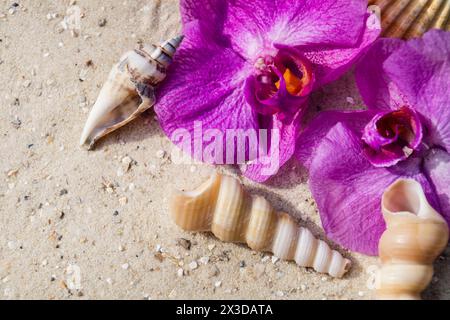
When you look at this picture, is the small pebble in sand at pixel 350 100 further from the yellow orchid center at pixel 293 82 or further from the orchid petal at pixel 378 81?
the yellow orchid center at pixel 293 82

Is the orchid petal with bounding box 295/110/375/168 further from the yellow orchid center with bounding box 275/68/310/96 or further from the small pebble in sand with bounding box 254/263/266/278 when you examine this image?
the small pebble in sand with bounding box 254/263/266/278

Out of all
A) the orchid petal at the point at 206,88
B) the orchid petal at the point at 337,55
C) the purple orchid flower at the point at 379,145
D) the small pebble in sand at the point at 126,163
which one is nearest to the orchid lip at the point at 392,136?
the purple orchid flower at the point at 379,145

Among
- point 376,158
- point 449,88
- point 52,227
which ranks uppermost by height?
point 449,88

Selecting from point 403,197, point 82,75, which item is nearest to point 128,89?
point 82,75

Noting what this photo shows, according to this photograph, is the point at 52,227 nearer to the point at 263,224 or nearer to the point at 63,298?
the point at 63,298

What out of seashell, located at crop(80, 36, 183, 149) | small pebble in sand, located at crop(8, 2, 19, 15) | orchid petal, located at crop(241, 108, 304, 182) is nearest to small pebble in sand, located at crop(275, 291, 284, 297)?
orchid petal, located at crop(241, 108, 304, 182)

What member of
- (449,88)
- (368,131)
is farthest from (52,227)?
(449,88)

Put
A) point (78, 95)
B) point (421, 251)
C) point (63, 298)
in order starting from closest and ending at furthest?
1. point (421, 251)
2. point (63, 298)
3. point (78, 95)
